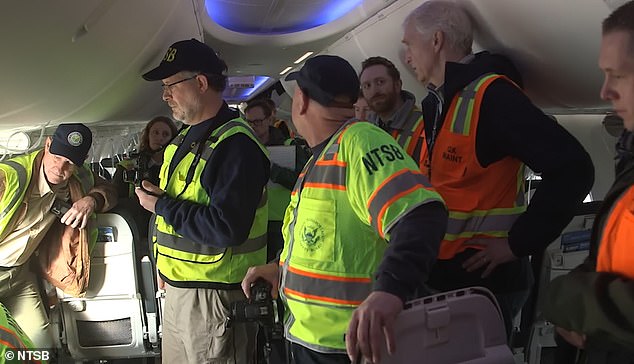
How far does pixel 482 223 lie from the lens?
1651 mm

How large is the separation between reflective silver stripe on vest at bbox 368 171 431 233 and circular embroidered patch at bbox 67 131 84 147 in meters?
1.95

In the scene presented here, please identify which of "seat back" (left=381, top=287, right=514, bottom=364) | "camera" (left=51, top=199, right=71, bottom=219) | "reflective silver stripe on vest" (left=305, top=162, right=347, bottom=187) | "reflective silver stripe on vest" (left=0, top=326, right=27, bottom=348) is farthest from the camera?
"camera" (left=51, top=199, right=71, bottom=219)

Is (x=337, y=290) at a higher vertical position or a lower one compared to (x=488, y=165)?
lower

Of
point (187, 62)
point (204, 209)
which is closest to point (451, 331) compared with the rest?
point (204, 209)

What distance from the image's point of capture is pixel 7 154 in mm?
→ 3152

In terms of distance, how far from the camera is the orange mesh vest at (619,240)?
917 millimetres

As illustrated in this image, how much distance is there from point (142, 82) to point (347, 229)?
3.14 metres

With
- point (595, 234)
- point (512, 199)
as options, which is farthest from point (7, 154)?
point (595, 234)

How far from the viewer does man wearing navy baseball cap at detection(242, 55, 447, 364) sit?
105 centimetres

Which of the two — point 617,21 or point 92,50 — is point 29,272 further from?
point 617,21

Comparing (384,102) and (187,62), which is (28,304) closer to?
(187,62)

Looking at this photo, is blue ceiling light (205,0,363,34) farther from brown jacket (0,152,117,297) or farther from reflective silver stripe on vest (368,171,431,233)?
reflective silver stripe on vest (368,171,431,233)

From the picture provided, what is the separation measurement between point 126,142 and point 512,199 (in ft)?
15.4

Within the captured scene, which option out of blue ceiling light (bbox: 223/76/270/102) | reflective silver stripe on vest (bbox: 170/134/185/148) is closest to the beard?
reflective silver stripe on vest (bbox: 170/134/185/148)
